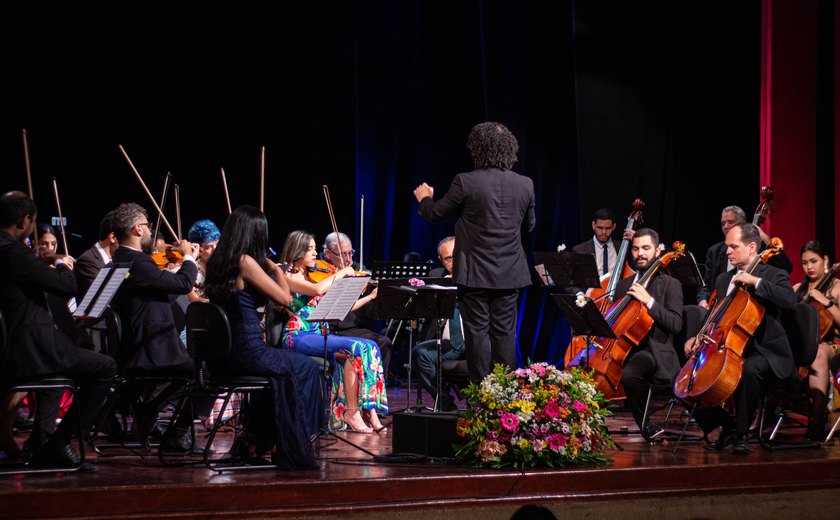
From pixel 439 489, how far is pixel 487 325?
3.35 ft

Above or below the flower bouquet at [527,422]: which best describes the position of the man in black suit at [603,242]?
above

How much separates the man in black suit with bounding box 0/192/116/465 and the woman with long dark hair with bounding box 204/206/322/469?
57cm

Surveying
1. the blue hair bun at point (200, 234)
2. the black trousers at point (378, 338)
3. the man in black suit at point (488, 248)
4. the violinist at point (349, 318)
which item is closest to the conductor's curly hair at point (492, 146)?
the man in black suit at point (488, 248)

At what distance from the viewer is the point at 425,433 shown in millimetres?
4184

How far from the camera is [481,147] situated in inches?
180

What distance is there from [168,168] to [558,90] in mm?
3632

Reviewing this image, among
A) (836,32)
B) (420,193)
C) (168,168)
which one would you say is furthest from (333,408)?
(836,32)

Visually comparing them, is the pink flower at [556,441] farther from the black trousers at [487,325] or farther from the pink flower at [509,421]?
the black trousers at [487,325]

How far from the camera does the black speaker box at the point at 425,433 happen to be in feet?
13.6

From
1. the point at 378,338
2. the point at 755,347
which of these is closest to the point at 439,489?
the point at 755,347

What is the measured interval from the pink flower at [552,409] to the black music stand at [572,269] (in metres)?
1.80

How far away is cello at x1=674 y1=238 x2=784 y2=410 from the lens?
4.39 metres

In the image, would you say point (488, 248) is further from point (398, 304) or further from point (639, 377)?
point (639, 377)

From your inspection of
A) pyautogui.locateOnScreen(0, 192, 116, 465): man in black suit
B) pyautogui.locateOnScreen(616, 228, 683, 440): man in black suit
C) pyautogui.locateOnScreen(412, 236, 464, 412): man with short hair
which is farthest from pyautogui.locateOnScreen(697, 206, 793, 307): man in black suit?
pyautogui.locateOnScreen(0, 192, 116, 465): man in black suit
